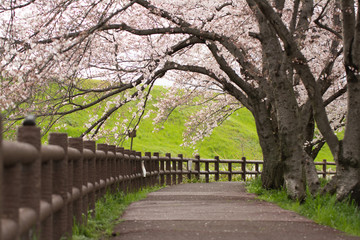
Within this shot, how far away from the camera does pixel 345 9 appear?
28.3ft

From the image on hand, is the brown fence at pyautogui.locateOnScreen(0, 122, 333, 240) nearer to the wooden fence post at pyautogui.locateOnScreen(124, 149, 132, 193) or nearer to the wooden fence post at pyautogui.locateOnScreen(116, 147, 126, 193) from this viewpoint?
the wooden fence post at pyautogui.locateOnScreen(116, 147, 126, 193)

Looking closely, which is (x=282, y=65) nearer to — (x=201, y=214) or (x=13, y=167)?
(x=201, y=214)

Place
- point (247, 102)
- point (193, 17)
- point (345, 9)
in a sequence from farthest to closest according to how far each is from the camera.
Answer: point (193, 17), point (247, 102), point (345, 9)

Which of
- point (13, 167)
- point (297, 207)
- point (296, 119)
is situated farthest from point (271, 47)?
point (13, 167)

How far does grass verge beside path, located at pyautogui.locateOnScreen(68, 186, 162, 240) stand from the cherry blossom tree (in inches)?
70.8

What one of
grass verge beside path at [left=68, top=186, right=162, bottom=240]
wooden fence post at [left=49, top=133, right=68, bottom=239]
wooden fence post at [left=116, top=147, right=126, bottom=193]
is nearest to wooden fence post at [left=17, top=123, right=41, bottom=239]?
wooden fence post at [left=49, top=133, right=68, bottom=239]

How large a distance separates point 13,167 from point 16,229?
389 millimetres

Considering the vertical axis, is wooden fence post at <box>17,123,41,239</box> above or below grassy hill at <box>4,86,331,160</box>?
below

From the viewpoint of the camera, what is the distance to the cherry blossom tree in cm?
889

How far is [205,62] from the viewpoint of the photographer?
21328mm

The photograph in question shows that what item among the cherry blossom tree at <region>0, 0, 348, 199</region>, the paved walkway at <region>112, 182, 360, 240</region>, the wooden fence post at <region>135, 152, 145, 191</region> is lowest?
the paved walkway at <region>112, 182, 360, 240</region>

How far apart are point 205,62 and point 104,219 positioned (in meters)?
14.9

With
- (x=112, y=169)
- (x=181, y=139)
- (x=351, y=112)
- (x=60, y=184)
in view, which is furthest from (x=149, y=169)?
(x=181, y=139)

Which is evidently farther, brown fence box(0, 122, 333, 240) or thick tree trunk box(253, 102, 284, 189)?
thick tree trunk box(253, 102, 284, 189)
